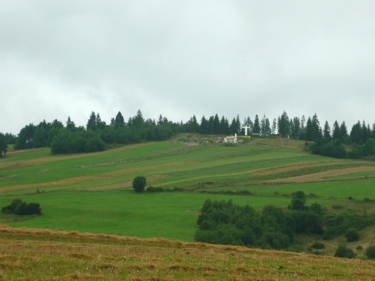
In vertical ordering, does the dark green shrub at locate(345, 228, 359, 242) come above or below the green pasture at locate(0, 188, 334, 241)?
below

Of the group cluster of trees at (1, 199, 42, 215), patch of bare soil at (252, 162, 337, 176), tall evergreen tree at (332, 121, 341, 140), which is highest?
tall evergreen tree at (332, 121, 341, 140)

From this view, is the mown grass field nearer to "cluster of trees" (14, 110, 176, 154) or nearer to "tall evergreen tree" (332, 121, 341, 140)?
"cluster of trees" (14, 110, 176, 154)

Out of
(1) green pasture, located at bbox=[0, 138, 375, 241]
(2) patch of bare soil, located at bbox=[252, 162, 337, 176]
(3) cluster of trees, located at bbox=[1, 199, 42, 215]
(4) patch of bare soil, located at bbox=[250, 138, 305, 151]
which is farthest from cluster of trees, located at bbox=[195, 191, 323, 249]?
(4) patch of bare soil, located at bbox=[250, 138, 305, 151]

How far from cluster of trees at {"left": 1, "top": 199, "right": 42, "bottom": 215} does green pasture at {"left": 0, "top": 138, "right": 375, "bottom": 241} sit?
4.79 feet

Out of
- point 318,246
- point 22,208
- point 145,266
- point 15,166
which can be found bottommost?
point 318,246

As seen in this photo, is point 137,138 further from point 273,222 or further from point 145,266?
point 145,266

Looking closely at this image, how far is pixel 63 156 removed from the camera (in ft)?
470

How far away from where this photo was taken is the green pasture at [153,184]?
195 feet

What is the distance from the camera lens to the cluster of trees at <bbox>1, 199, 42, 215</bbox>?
61594 millimetres

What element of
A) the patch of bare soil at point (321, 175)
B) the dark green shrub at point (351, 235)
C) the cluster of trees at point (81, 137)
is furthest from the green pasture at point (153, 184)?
the dark green shrub at point (351, 235)

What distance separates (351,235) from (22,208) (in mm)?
38782

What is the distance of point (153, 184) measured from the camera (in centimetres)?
9056

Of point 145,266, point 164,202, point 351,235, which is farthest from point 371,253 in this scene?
point 145,266

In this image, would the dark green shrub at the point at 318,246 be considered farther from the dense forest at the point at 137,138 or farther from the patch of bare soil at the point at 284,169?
the dense forest at the point at 137,138
